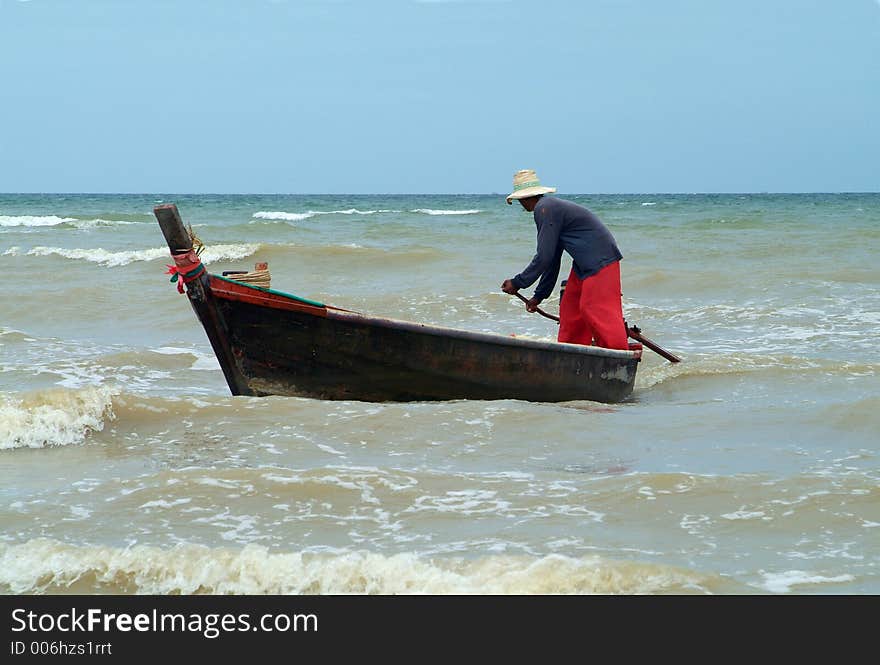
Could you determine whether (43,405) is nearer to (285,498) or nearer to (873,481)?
(285,498)

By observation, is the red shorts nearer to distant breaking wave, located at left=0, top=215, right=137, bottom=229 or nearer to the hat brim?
the hat brim

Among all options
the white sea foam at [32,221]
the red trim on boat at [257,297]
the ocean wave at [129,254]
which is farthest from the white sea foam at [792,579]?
the white sea foam at [32,221]

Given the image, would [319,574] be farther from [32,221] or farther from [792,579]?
[32,221]

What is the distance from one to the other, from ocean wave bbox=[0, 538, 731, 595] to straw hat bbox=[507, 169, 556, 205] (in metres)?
3.26

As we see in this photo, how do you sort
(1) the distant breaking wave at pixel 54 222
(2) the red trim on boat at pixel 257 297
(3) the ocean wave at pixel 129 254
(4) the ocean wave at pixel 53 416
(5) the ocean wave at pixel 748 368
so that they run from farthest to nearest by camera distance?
(1) the distant breaking wave at pixel 54 222 → (3) the ocean wave at pixel 129 254 → (5) the ocean wave at pixel 748 368 → (2) the red trim on boat at pixel 257 297 → (4) the ocean wave at pixel 53 416

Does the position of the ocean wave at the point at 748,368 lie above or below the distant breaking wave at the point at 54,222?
below

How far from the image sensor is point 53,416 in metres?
6.14

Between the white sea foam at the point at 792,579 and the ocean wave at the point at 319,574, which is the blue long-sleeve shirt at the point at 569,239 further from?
the white sea foam at the point at 792,579

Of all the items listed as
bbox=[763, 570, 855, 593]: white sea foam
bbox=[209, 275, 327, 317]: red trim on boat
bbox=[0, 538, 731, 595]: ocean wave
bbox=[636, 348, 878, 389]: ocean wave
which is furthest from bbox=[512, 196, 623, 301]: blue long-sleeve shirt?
bbox=[763, 570, 855, 593]: white sea foam

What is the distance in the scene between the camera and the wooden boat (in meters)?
6.21

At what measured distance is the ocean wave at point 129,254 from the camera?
1945 centimetres

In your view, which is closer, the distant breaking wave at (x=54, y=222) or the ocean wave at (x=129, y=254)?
the ocean wave at (x=129, y=254)

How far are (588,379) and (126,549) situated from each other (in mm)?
3577

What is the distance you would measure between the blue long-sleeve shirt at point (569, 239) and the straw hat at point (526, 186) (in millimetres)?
70
